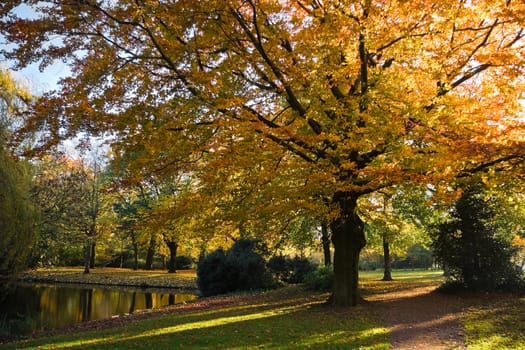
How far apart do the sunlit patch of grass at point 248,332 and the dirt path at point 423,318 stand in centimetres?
44

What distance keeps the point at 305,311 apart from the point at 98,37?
30.3 feet

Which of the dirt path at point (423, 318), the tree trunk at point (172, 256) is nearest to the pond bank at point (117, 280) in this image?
the tree trunk at point (172, 256)

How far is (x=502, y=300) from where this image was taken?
12.2 meters

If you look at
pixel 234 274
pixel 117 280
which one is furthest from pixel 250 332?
pixel 117 280

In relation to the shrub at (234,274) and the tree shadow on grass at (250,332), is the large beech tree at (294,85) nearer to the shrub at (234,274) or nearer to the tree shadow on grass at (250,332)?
the tree shadow on grass at (250,332)

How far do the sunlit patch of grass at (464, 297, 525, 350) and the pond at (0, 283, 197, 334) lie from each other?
1289 centimetres

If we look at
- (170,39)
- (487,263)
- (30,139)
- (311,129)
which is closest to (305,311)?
(311,129)

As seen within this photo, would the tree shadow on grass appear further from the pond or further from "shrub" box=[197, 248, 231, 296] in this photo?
"shrub" box=[197, 248, 231, 296]

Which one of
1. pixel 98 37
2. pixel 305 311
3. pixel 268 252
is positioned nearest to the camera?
pixel 98 37

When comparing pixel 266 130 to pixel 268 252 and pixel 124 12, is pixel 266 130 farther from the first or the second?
pixel 268 252

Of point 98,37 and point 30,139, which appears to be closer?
point 98,37

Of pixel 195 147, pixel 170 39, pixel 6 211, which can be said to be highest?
pixel 170 39

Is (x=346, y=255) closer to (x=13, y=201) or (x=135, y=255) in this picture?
(x=13, y=201)

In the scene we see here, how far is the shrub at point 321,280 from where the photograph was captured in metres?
17.5
